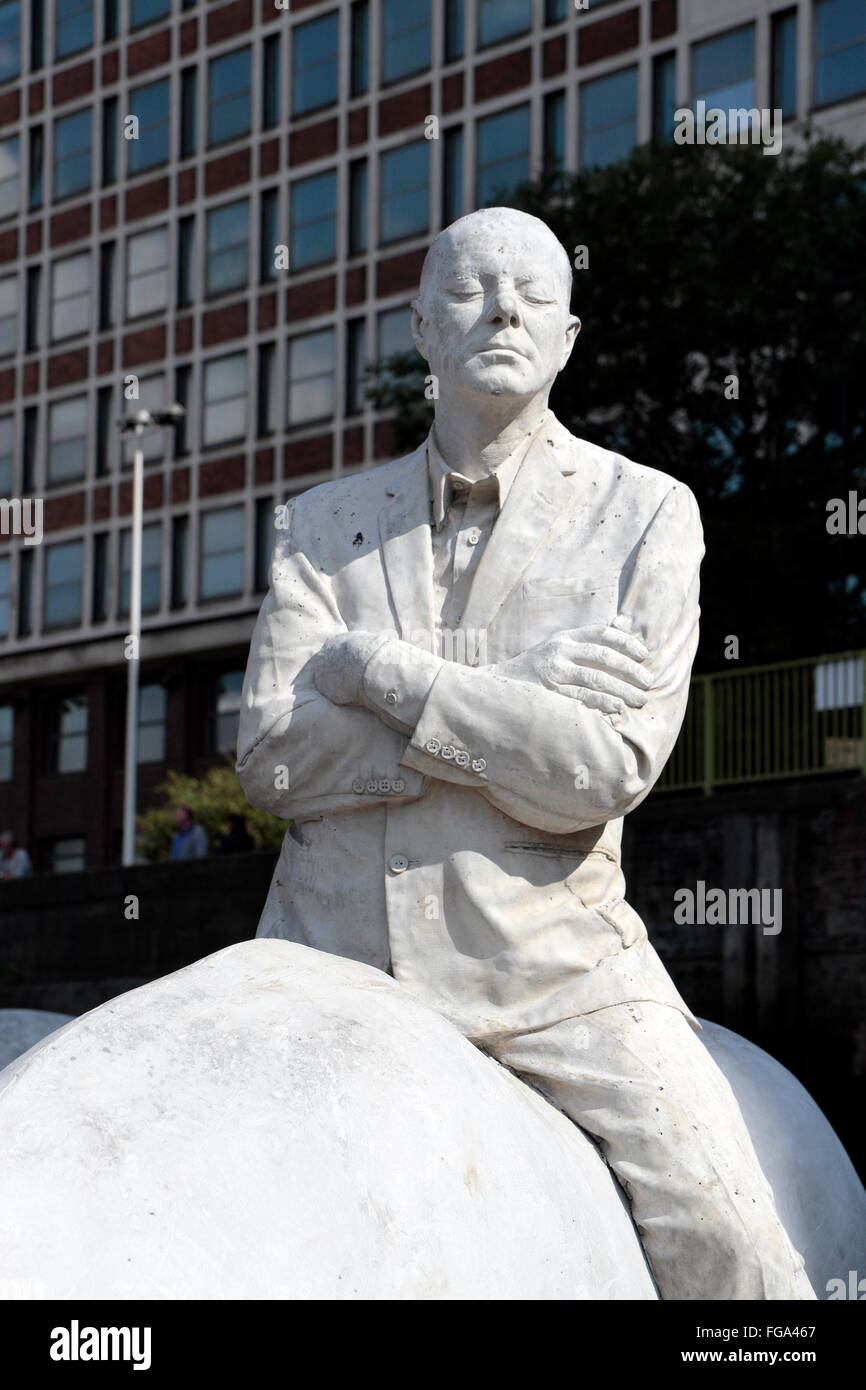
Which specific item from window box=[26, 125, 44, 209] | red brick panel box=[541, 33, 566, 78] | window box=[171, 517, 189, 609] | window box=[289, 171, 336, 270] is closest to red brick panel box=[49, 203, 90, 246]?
window box=[26, 125, 44, 209]

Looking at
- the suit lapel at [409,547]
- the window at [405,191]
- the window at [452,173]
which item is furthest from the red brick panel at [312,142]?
the suit lapel at [409,547]

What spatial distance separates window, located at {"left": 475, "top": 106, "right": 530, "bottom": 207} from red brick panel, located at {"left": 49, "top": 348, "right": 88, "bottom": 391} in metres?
13.0

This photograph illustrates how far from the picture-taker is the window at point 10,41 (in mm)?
58438

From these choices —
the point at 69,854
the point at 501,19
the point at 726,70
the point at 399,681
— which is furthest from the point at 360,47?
the point at 399,681

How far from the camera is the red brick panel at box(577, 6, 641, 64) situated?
4431cm

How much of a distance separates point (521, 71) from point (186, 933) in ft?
82.2

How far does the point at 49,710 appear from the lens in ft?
186

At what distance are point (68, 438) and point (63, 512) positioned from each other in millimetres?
1919

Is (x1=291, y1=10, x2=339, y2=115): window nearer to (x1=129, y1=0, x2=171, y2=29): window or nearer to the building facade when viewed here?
the building facade

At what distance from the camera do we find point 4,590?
5628 cm

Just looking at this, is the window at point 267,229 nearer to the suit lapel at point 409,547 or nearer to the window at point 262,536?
the window at point 262,536

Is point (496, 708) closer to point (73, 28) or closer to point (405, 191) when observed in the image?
point (405, 191)

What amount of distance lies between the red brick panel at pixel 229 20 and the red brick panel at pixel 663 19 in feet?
40.9
